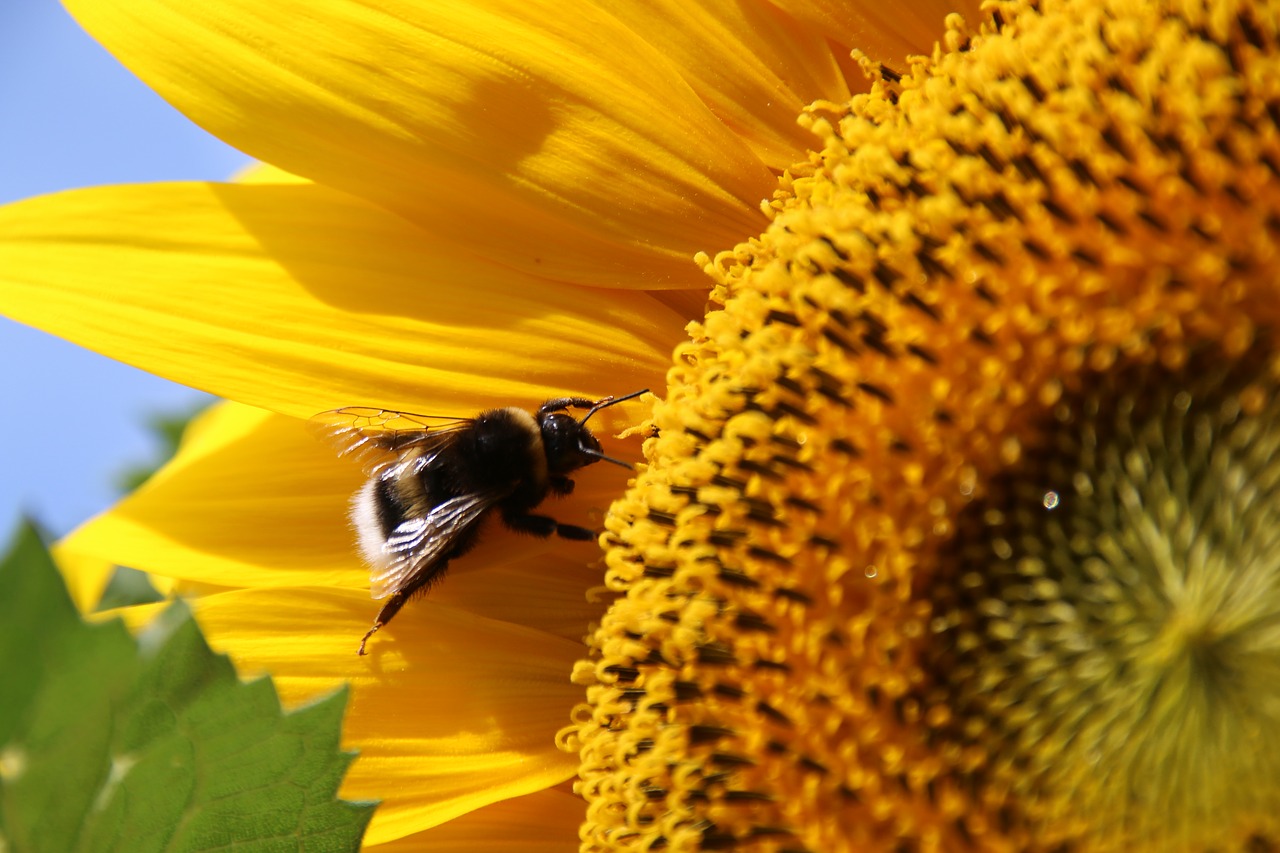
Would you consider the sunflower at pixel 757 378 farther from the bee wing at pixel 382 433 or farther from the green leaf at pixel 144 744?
the green leaf at pixel 144 744

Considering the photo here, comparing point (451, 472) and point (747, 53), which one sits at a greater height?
point (747, 53)

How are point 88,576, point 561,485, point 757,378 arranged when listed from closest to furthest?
point 757,378, point 561,485, point 88,576

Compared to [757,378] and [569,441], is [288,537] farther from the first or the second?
[757,378]

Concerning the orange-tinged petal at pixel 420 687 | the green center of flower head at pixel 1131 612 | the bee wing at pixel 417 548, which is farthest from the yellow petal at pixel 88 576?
the green center of flower head at pixel 1131 612

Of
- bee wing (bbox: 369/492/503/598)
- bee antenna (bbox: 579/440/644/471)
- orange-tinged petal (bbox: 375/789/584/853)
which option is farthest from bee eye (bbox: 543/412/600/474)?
orange-tinged petal (bbox: 375/789/584/853)

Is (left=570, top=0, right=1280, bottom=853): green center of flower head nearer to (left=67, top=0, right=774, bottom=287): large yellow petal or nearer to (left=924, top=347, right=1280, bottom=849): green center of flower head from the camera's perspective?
(left=924, top=347, right=1280, bottom=849): green center of flower head

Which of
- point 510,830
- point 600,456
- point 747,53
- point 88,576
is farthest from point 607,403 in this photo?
point 88,576

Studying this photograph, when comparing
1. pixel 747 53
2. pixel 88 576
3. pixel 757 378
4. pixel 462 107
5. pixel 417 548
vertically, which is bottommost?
pixel 88 576
